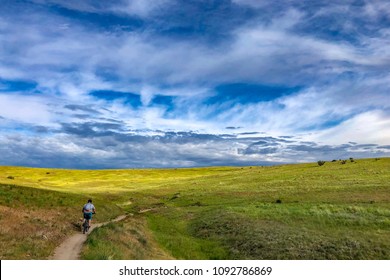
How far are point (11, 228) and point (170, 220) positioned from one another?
72.4ft

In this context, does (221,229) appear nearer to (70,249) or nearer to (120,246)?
(120,246)

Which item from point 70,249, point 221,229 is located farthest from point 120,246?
point 221,229

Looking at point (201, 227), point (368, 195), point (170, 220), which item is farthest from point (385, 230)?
point (170, 220)

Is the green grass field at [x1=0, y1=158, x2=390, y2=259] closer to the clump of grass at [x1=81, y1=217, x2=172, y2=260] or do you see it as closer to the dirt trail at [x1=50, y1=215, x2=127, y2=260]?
the clump of grass at [x1=81, y1=217, x2=172, y2=260]

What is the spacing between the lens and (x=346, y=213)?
38219 millimetres

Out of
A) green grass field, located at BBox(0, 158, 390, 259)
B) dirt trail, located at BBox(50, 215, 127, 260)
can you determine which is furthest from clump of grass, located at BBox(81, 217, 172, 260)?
dirt trail, located at BBox(50, 215, 127, 260)

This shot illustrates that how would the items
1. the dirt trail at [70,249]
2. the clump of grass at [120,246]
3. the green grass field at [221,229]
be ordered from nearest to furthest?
the dirt trail at [70,249], the clump of grass at [120,246], the green grass field at [221,229]

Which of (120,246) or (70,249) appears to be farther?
(120,246)

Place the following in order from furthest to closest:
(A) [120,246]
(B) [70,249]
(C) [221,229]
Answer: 1. (C) [221,229]
2. (A) [120,246]
3. (B) [70,249]

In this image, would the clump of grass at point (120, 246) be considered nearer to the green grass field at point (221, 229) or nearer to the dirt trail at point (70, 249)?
the green grass field at point (221, 229)

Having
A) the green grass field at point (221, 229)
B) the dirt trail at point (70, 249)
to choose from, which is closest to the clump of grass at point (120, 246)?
the green grass field at point (221, 229)

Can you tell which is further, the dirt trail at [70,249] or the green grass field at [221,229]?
the green grass field at [221,229]

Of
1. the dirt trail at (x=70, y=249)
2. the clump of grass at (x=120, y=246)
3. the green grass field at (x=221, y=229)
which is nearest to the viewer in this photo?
the dirt trail at (x=70, y=249)
